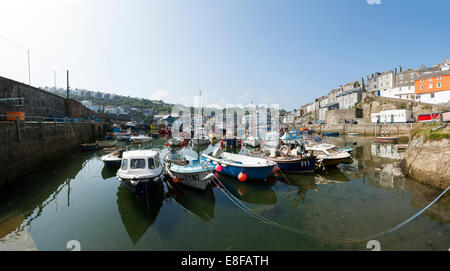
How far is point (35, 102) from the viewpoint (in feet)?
83.5

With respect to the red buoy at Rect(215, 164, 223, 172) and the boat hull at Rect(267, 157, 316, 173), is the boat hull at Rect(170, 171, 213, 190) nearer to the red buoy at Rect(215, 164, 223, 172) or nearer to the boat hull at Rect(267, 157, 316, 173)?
the red buoy at Rect(215, 164, 223, 172)

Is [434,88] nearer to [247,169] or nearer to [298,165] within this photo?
[298,165]

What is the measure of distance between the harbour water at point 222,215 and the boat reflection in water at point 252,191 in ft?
0.21

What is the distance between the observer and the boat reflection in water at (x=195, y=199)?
366 inches

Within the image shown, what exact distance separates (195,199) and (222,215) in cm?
241

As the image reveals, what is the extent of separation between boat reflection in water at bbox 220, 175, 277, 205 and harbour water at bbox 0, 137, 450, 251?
0.21 feet

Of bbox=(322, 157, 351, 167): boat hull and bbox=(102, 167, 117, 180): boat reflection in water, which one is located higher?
bbox=(322, 157, 351, 167): boat hull

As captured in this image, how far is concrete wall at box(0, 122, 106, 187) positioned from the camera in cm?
1217

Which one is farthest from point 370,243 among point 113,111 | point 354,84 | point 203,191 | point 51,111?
point 113,111

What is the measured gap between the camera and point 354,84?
75.8 m

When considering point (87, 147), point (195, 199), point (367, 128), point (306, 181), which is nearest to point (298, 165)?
point (306, 181)

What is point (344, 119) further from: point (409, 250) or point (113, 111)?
point (113, 111)

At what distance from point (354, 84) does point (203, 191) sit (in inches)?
3499

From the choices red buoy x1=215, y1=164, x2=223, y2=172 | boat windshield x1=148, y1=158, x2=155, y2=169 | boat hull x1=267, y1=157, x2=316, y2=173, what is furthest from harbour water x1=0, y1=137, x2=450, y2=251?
boat windshield x1=148, y1=158, x2=155, y2=169
